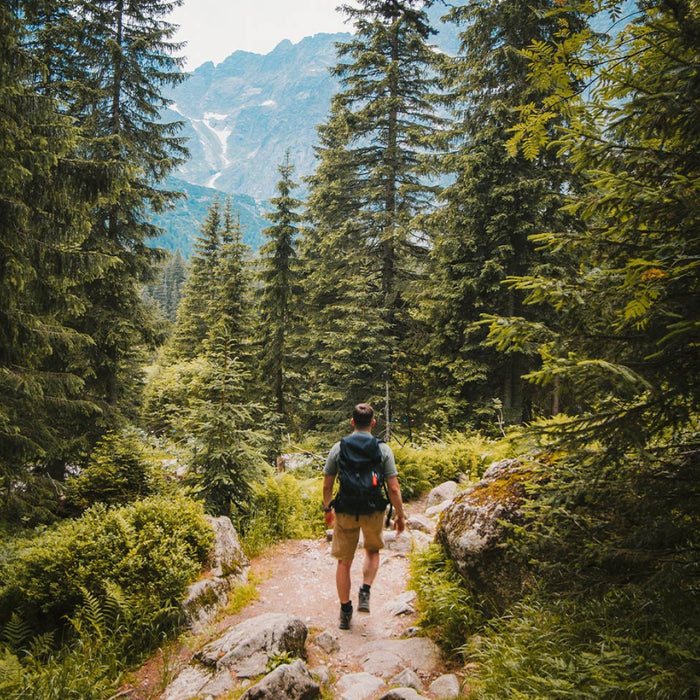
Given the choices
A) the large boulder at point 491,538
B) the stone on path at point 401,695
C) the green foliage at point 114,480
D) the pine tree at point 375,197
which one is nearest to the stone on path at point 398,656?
the stone on path at point 401,695

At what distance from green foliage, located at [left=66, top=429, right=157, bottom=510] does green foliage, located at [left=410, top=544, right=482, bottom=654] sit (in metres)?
5.03

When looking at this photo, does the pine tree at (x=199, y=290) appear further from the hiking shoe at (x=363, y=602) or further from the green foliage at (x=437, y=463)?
A: the hiking shoe at (x=363, y=602)

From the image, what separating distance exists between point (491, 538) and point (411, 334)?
1152 cm

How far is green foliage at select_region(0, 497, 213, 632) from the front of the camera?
4.83 m

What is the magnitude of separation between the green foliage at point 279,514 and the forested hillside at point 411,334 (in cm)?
5

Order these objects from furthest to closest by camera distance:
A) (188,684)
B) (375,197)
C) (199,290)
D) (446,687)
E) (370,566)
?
(199,290), (375,197), (370,566), (188,684), (446,687)

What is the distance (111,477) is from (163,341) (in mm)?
8029

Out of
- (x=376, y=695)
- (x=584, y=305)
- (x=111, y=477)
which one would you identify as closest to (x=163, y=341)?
(x=111, y=477)

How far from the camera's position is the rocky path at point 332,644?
3852 millimetres

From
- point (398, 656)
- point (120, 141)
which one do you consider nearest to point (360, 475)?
point (398, 656)

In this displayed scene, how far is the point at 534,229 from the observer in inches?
471

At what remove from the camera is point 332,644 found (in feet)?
15.6

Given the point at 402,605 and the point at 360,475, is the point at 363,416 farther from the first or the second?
the point at 402,605

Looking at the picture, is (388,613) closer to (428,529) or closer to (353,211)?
(428,529)
